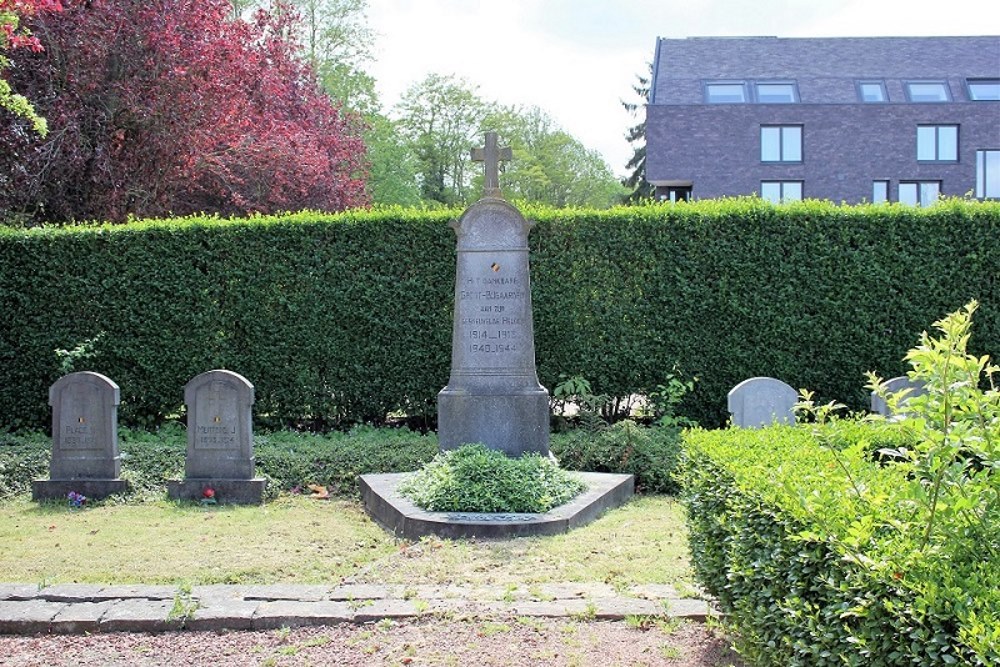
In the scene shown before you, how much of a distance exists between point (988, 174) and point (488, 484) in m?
32.1

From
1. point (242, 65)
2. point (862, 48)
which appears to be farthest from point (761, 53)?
point (242, 65)

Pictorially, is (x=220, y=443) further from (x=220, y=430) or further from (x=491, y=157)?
(x=491, y=157)

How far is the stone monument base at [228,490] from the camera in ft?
29.8

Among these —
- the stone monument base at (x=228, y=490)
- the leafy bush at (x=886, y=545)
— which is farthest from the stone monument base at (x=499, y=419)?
the leafy bush at (x=886, y=545)

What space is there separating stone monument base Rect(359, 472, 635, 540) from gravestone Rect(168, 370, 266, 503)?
1.40 m

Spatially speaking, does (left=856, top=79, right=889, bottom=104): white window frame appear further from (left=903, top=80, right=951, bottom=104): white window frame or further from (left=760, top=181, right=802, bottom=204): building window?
(left=760, top=181, right=802, bottom=204): building window

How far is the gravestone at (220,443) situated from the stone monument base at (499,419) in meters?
2.00

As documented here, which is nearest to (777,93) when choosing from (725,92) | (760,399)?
(725,92)

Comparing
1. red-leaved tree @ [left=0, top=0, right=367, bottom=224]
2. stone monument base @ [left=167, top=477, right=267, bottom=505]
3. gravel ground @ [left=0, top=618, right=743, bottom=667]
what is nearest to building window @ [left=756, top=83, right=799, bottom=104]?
red-leaved tree @ [left=0, top=0, right=367, bottom=224]

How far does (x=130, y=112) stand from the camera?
50.4 ft

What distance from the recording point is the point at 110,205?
15672 mm

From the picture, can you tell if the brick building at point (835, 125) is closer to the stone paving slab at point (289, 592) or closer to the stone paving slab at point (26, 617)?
the stone paving slab at point (289, 592)

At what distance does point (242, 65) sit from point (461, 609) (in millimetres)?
14817

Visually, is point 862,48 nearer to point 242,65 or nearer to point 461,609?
point 242,65
